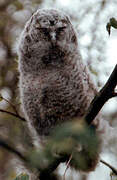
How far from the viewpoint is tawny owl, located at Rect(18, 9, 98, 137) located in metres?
2.69

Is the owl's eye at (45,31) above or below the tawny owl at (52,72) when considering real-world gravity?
above

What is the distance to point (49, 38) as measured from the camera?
2723 millimetres

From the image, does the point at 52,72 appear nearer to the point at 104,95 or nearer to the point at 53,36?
the point at 53,36

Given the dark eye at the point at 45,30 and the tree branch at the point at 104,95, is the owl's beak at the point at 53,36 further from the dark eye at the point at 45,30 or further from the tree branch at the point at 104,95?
the tree branch at the point at 104,95

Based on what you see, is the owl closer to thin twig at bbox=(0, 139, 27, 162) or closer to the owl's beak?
the owl's beak

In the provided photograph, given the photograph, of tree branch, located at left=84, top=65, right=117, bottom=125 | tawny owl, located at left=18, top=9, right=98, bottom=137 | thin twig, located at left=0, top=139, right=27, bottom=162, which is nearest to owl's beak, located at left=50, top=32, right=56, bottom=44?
→ tawny owl, located at left=18, top=9, right=98, bottom=137

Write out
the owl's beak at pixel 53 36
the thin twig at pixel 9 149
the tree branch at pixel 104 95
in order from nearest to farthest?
the thin twig at pixel 9 149 → the tree branch at pixel 104 95 → the owl's beak at pixel 53 36

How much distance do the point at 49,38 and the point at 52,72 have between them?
0.28 metres

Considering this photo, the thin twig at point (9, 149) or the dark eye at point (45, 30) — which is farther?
the dark eye at point (45, 30)

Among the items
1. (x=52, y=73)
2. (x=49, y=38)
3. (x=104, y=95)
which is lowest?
(x=52, y=73)

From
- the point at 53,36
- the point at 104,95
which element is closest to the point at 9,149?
the point at 104,95

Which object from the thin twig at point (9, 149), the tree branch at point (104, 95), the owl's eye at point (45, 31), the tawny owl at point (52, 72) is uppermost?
the thin twig at point (9, 149)

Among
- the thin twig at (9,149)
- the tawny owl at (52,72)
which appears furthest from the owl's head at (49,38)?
the thin twig at (9,149)

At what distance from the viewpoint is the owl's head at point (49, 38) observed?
8.88ft
